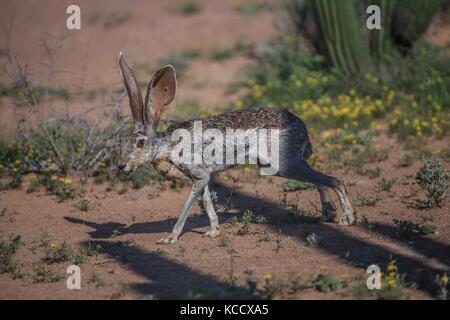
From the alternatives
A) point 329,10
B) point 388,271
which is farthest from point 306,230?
point 329,10

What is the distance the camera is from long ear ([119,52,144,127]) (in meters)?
6.52

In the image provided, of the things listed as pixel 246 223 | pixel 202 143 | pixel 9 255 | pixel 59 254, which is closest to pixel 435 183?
pixel 246 223

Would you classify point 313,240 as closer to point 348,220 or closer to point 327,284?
point 348,220

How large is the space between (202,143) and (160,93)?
0.63m

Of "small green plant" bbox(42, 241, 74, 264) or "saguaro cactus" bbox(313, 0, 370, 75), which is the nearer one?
"small green plant" bbox(42, 241, 74, 264)

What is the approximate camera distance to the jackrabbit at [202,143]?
6.64 metres

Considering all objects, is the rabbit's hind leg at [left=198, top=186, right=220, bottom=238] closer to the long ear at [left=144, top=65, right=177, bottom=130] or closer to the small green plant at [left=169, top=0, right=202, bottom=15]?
the long ear at [left=144, top=65, right=177, bottom=130]

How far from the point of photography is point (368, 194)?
8078 millimetres

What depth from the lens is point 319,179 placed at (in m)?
6.89

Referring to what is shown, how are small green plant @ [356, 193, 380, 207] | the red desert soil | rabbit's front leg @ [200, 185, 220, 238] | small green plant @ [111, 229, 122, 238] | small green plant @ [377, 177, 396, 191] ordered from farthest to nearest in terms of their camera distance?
small green plant @ [377, 177, 396, 191], small green plant @ [356, 193, 380, 207], small green plant @ [111, 229, 122, 238], rabbit's front leg @ [200, 185, 220, 238], the red desert soil

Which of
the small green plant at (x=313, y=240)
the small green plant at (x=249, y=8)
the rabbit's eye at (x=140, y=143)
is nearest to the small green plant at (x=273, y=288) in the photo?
the small green plant at (x=313, y=240)

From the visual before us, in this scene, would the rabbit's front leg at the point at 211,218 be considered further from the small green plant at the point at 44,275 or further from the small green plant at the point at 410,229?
the small green plant at the point at 410,229

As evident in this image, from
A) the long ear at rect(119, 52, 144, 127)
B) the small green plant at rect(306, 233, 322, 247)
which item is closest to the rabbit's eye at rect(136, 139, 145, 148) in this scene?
the long ear at rect(119, 52, 144, 127)

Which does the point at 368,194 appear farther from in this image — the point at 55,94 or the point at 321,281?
the point at 55,94
